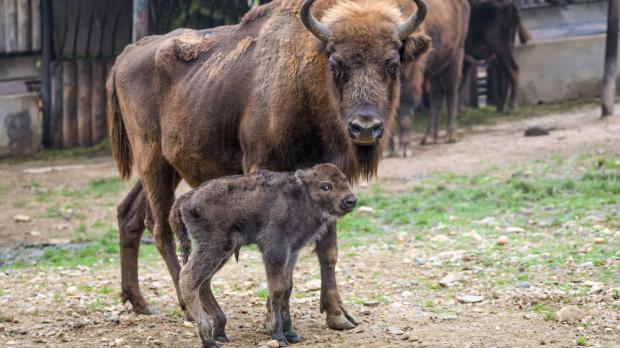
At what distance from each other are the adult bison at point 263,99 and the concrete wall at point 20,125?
27.4 ft

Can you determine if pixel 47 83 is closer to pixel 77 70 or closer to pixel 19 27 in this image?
pixel 77 70

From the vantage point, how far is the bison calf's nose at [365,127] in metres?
5.86

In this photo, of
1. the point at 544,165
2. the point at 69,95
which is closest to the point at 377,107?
the point at 544,165

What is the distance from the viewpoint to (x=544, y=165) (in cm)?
1218

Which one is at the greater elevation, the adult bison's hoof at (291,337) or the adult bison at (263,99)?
the adult bison at (263,99)

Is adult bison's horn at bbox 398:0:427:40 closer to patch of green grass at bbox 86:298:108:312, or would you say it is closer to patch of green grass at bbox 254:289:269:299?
patch of green grass at bbox 254:289:269:299

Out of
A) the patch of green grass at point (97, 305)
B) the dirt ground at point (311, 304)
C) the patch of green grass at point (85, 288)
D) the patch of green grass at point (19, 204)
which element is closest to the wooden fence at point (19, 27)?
the patch of green grass at point (19, 204)

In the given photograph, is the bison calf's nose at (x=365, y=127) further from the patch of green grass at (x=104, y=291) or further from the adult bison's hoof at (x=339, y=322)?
the patch of green grass at (x=104, y=291)

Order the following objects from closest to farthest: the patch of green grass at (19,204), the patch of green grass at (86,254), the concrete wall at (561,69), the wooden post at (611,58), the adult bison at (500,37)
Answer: the patch of green grass at (86,254), the patch of green grass at (19,204), the wooden post at (611,58), the adult bison at (500,37), the concrete wall at (561,69)

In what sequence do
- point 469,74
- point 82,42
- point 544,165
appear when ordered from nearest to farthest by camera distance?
point 544,165
point 82,42
point 469,74

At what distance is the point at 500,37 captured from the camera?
57.1 ft

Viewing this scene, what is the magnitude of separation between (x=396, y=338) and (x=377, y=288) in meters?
1.49

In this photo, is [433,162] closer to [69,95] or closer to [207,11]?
[207,11]

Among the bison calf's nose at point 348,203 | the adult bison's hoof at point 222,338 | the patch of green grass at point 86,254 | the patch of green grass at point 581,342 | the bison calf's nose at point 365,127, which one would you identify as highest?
the bison calf's nose at point 365,127
